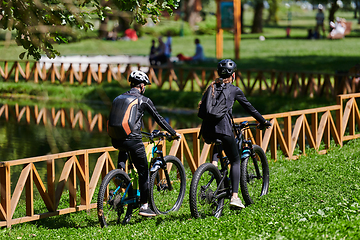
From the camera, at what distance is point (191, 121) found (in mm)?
18047

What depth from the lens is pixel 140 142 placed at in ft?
18.7

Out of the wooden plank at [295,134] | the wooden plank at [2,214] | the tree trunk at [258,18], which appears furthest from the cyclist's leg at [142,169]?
the tree trunk at [258,18]

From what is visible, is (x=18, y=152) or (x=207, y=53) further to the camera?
(x=207, y=53)

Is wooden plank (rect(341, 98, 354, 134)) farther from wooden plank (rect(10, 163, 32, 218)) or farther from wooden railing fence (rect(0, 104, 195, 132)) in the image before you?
wooden railing fence (rect(0, 104, 195, 132))

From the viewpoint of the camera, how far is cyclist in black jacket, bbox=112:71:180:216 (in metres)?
Result: 5.64

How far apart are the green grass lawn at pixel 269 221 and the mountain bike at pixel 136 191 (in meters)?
0.16

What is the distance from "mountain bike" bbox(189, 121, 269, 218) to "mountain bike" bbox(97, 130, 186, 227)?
0.46 metres

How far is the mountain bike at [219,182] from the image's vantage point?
565 cm

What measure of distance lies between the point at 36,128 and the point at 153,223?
11998 mm

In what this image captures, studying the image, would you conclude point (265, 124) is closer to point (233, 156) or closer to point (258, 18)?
point (233, 156)

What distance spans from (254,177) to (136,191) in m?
1.49

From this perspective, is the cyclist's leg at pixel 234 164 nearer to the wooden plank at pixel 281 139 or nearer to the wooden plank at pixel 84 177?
the wooden plank at pixel 84 177

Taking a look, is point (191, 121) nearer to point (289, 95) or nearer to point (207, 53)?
point (289, 95)

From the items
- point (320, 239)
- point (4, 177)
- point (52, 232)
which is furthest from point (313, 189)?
point (4, 177)
